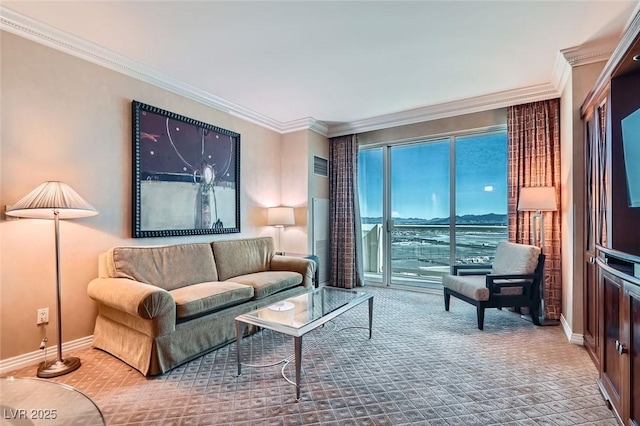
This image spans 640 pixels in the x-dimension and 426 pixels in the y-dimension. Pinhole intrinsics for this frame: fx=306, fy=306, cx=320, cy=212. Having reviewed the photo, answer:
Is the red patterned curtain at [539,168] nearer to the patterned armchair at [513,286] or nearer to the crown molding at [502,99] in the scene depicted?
the crown molding at [502,99]

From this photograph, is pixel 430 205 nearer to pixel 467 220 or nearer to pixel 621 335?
pixel 467 220

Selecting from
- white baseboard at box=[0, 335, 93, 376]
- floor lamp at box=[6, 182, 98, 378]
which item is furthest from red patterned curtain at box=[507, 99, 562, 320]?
white baseboard at box=[0, 335, 93, 376]

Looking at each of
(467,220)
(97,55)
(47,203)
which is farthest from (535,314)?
(97,55)

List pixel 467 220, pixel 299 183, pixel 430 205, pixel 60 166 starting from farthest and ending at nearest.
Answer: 1. pixel 299 183
2. pixel 430 205
3. pixel 467 220
4. pixel 60 166

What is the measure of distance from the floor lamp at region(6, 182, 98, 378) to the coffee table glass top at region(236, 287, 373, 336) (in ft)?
4.55

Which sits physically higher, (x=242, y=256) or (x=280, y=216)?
(x=280, y=216)

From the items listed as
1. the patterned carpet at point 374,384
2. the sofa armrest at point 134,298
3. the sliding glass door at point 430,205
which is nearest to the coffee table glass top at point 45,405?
the patterned carpet at point 374,384

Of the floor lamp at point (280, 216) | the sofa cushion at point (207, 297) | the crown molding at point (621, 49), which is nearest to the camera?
the crown molding at point (621, 49)

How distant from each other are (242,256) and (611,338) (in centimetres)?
327

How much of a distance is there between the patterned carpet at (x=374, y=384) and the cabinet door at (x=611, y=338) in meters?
0.19

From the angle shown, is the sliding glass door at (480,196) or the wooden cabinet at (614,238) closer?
the wooden cabinet at (614,238)

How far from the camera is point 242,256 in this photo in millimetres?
3711

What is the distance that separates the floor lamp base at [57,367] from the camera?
2207mm

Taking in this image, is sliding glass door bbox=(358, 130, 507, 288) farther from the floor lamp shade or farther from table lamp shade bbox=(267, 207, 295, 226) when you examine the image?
table lamp shade bbox=(267, 207, 295, 226)
